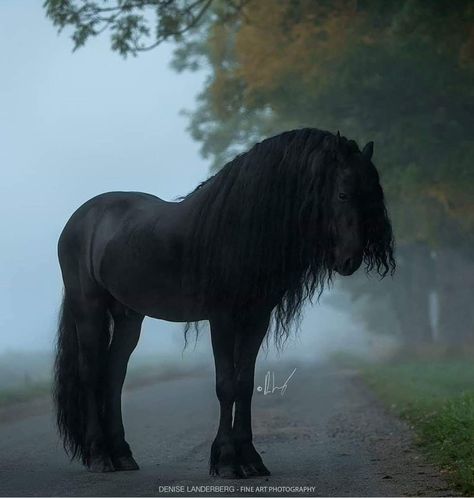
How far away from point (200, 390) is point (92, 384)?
1.01 meters

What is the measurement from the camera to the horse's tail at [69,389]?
591 centimetres

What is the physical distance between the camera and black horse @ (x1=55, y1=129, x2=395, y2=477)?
5.12 meters

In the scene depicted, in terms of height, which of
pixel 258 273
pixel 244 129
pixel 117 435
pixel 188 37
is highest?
pixel 188 37

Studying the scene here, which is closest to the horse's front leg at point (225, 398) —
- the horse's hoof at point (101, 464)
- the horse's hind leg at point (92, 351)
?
the horse's hoof at point (101, 464)

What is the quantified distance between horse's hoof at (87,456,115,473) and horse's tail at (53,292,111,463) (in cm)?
8

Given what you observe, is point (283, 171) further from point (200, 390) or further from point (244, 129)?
point (244, 129)

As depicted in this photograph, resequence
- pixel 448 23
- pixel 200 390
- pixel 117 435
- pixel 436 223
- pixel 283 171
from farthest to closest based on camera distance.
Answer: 1. pixel 436 223
2. pixel 448 23
3. pixel 200 390
4. pixel 117 435
5. pixel 283 171

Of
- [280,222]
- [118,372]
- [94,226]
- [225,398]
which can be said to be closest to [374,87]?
[94,226]

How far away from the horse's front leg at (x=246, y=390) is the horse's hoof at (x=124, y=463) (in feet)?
2.44

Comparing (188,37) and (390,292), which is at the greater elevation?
(188,37)

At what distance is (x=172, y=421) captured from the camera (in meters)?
6.90

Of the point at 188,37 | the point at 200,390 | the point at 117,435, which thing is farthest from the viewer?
the point at 188,37

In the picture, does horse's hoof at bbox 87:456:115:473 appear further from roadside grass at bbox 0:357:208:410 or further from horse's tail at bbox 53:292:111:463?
roadside grass at bbox 0:357:208:410

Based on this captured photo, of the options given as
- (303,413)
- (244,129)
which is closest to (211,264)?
(303,413)
